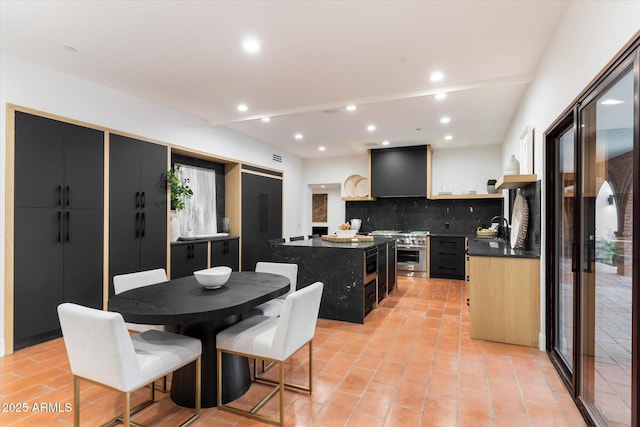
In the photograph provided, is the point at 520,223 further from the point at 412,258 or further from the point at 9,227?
the point at 9,227

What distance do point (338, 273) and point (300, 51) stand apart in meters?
2.30

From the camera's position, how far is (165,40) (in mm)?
2707

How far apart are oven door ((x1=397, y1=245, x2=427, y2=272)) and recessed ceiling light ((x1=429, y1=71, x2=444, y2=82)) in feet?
12.1

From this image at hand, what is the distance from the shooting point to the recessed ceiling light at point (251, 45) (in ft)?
8.86

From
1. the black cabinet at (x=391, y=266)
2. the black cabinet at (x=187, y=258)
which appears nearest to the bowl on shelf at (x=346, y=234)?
the black cabinet at (x=391, y=266)

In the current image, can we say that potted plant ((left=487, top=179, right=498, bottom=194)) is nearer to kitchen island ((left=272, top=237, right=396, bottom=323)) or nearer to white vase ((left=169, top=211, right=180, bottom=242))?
kitchen island ((left=272, top=237, right=396, bottom=323))

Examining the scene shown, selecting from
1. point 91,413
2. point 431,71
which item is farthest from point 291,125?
point 91,413

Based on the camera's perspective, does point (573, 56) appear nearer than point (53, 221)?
Yes

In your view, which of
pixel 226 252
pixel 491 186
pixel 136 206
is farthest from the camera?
pixel 491 186

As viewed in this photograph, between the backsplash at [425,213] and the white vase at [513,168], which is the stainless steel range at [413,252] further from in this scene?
the white vase at [513,168]

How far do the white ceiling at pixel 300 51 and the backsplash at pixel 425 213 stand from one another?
2423mm

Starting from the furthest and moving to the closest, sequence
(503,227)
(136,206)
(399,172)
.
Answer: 1. (399,172)
2. (503,227)
3. (136,206)

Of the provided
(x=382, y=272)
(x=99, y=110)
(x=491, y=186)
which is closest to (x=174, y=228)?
(x=99, y=110)

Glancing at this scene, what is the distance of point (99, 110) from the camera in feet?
11.8
